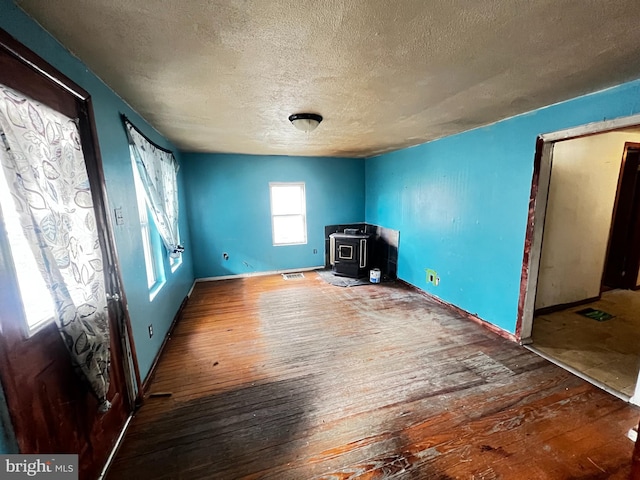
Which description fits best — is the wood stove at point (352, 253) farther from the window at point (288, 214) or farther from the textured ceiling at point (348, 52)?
the textured ceiling at point (348, 52)

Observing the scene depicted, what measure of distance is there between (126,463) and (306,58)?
2501 mm

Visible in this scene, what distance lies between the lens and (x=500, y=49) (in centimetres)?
→ 135

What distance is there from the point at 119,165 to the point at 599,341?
461 centimetres

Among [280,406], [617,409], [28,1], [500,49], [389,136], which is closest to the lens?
[28,1]

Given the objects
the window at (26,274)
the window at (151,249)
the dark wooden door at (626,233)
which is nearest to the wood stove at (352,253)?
the window at (151,249)

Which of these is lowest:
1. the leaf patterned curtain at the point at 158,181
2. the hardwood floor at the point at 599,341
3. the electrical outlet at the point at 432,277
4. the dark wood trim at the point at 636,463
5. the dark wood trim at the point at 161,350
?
the hardwood floor at the point at 599,341

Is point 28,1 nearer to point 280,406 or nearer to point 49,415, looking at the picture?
point 49,415

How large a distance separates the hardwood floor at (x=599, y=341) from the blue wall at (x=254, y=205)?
3.58 metres

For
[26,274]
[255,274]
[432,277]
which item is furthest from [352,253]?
[26,274]

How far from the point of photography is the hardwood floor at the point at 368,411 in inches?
58.1

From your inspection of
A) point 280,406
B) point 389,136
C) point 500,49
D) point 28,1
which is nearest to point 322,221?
point 389,136

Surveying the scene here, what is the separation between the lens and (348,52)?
1.36 meters

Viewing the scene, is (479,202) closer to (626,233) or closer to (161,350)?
(626,233)

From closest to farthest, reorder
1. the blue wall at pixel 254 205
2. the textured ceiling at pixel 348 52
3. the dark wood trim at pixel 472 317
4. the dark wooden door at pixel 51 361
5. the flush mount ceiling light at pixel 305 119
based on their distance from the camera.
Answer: the dark wooden door at pixel 51 361 < the textured ceiling at pixel 348 52 < the flush mount ceiling light at pixel 305 119 < the dark wood trim at pixel 472 317 < the blue wall at pixel 254 205
